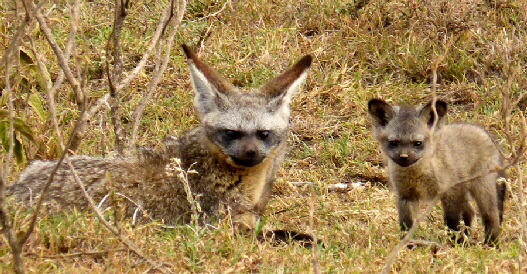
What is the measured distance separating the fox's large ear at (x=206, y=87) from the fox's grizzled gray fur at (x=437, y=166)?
4.22 ft

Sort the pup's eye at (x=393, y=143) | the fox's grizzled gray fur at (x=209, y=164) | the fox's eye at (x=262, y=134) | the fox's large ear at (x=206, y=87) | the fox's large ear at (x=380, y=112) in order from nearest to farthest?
the fox's grizzled gray fur at (x=209, y=164) → the fox's large ear at (x=206, y=87) → the fox's eye at (x=262, y=134) → the pup's eye at (x=393, y=143) → the fox's large ear at (x=380, y=112)

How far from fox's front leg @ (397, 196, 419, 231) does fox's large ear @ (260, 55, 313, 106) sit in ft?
4.09

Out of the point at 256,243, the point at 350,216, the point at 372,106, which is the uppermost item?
the point at 372,106

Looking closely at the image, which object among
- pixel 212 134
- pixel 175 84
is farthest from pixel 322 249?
pixel 175 84

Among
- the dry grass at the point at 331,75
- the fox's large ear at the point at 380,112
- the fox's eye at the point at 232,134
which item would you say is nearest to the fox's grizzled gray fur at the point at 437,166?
the fox's large ear at the point at 380,112

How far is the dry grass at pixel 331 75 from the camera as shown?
25.4 ft

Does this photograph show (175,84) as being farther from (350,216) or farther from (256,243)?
(256,243)

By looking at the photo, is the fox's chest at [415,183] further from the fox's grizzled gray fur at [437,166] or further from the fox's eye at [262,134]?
the fox's eye at [262,134]

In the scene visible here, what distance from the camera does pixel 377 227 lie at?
700 centimetres

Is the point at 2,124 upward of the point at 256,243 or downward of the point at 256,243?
upward

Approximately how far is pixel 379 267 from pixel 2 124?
9.27 feet

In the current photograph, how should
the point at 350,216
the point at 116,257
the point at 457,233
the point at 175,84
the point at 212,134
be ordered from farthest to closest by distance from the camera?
the point at 175,84 < the point at 350,216 < the point at 212,134 < the point at 457,233 < the point at 116,257

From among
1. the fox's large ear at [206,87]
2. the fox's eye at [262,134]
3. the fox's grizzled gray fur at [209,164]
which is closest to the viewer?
the fox's grizzled gray fur at [209,164]

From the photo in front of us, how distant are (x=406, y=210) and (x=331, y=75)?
3.25 meters
